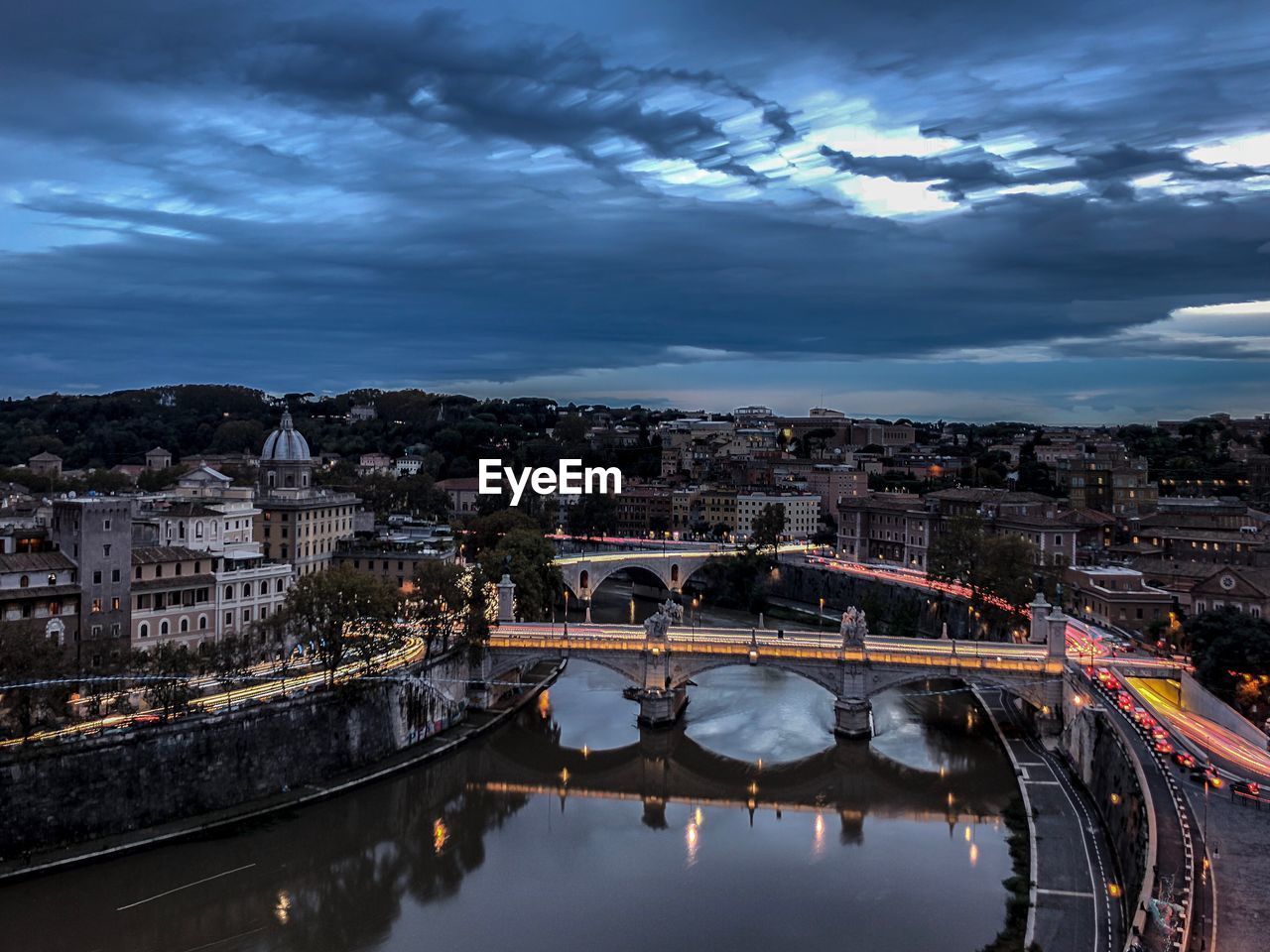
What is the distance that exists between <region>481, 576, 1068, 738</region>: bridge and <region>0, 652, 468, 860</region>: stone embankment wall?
5.93m

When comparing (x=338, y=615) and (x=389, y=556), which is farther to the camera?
(x=389, y=556)

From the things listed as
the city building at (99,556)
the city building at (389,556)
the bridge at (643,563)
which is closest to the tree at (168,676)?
the city building at (99,556)

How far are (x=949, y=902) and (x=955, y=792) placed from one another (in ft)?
21.2

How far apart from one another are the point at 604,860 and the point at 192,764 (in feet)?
29.0

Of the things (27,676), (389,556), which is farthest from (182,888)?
(389,556)

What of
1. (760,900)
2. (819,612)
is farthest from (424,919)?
(819,612)

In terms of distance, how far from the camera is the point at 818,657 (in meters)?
31.5

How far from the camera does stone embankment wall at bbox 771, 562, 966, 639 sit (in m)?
45.0

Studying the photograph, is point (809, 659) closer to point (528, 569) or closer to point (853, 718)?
point (853, 718)

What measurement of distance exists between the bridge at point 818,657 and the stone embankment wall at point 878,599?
12.1m

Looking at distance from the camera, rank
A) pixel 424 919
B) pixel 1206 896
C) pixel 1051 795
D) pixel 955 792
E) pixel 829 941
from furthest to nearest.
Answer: pixel 955 792, pixel 1051 795, pixel 424 919, pixel 829 941, pixel 1206 896

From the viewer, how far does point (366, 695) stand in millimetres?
26859

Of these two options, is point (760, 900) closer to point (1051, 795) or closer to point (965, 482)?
point (1051, 795)

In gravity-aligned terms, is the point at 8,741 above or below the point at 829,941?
above
